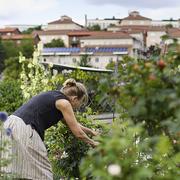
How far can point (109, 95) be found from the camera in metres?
2.80

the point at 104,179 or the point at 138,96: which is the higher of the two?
the point at 138,96

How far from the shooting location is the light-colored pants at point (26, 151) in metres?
4.36

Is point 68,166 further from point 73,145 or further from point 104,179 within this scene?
point 104,179

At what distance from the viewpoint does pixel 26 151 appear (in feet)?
14.4

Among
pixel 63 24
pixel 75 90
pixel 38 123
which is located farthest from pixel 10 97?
pixel 63 24

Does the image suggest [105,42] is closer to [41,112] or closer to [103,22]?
[103,22]

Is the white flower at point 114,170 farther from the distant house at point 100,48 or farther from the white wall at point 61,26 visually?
the white wall at point 61,26

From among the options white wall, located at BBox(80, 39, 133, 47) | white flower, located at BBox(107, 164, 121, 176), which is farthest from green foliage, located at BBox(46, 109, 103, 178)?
white wall, located at BBox(80, 39, 133, 47)

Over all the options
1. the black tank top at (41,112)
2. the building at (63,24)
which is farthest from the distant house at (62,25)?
the black tank top at (41,112)

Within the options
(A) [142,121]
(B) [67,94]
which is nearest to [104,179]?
(A) [142,121]

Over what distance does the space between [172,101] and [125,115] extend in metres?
0.72

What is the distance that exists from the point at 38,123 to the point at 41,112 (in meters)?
0.09

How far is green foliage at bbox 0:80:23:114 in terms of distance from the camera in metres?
14.7

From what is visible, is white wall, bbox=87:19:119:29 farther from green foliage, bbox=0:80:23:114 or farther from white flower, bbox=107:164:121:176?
white flower, bbox=107:164:121:176
